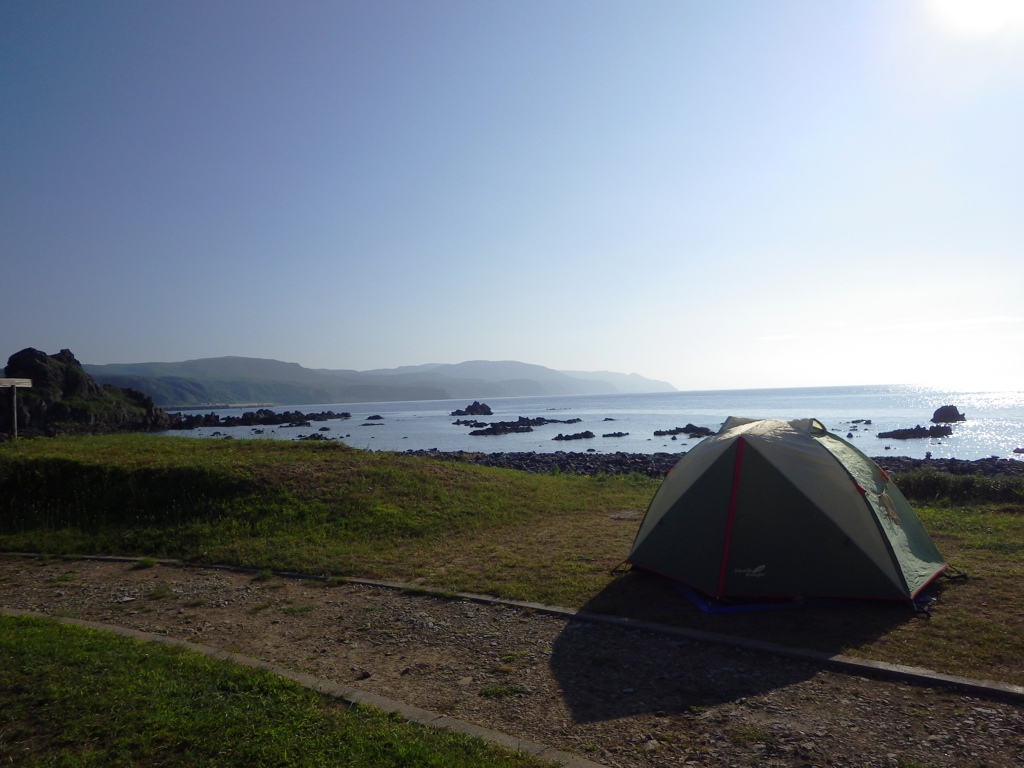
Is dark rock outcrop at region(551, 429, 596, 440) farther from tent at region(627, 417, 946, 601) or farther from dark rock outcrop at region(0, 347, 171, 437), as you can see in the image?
tent at region(627, 417, 946, 601)

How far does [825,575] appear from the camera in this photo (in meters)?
7.34

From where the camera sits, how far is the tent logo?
736 centimetres

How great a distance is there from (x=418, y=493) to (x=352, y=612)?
20.0ft

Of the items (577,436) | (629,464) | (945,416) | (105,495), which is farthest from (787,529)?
(945,416)

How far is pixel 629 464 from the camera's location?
96.9 ft

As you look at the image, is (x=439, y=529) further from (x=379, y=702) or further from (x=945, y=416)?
(x=945, y=416)

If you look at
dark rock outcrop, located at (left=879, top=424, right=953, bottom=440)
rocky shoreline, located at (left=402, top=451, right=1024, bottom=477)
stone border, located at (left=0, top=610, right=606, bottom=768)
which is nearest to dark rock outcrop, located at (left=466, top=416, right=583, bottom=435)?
rocky shoreline, located at (left=402, top=451, right=1024, bottom=477)

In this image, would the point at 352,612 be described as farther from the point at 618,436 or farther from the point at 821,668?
the point at 618,436

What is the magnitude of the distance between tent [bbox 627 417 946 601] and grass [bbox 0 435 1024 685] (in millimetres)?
321

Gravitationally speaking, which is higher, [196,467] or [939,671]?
[196,467]

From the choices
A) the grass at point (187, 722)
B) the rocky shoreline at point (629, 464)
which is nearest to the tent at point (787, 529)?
the grass at point (187, 722)

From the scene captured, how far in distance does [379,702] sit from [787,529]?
500 cm

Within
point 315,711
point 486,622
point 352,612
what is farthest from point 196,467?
point 315,711

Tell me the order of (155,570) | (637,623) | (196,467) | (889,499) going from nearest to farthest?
(637,623), (889,499), (155,570), (196,467)
